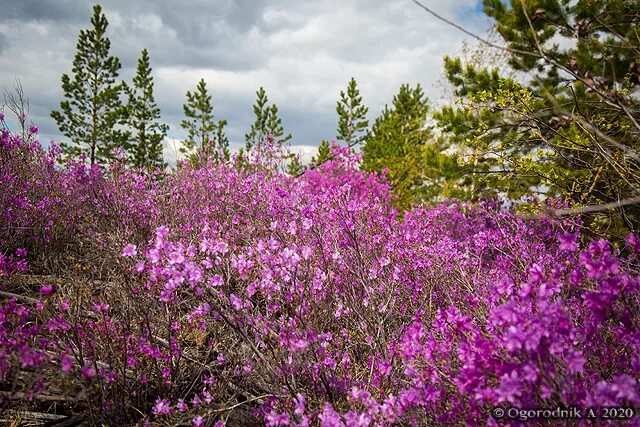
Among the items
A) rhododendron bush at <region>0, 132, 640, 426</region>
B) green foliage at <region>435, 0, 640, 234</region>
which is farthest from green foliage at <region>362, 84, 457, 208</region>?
rhododendron bush at <region>0, 132, 640, 426</region>

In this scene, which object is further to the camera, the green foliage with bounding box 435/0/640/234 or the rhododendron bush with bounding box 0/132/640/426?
the green foliage with bounding box 435/0/640/234

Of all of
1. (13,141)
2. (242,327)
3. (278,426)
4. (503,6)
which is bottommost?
(278,426)

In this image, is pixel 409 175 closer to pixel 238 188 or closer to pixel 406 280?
pixel 238 188

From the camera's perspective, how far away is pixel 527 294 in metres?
1.85

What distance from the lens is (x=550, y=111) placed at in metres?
5.32

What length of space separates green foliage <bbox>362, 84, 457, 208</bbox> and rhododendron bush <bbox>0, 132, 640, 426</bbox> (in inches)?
138

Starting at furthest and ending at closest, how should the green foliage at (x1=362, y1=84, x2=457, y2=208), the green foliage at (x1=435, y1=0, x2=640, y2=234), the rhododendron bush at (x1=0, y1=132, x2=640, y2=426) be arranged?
the green foliage at (x1=362, y1=84, x2=457, y2=208) → the green foliage at (x1=435, y1=0, x2=640, y2=234) → the rhododendron bush at (x1=0, y1=132, x2=640, y2=426)

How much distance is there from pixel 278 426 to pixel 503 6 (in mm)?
7560

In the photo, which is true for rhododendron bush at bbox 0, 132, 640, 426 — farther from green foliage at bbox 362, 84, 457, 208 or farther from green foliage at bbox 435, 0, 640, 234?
green foliage at bbox 362, 84, 457, 208

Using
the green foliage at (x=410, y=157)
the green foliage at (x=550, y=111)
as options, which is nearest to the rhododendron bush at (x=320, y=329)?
the green foliage at (x=550, y=111)

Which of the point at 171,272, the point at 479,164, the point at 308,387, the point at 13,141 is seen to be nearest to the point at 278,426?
the point at 308,387

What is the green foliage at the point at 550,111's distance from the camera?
4434 millimetres

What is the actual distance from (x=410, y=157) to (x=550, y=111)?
10.4 m

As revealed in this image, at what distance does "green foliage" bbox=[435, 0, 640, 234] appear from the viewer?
443 centimetres
